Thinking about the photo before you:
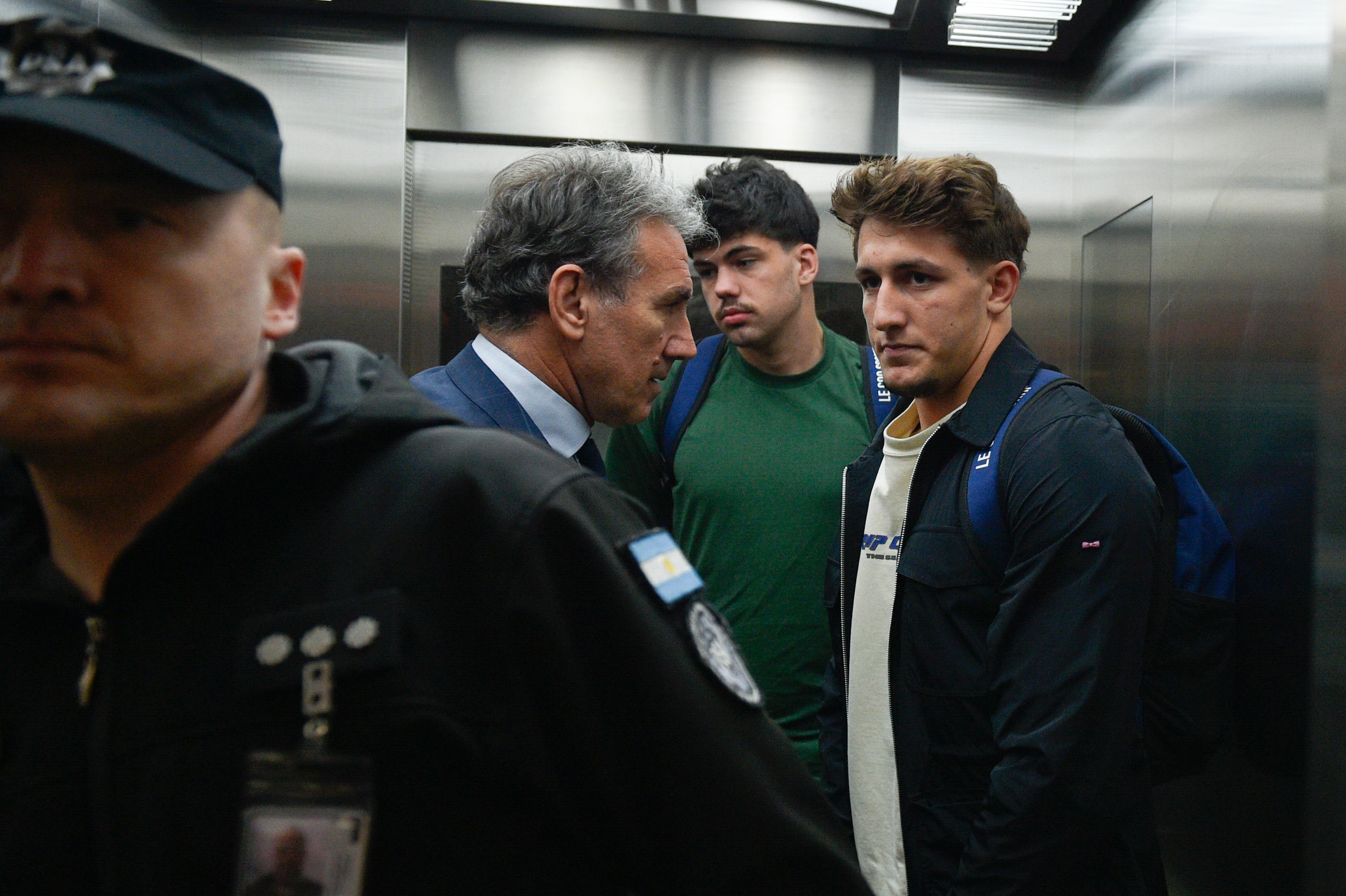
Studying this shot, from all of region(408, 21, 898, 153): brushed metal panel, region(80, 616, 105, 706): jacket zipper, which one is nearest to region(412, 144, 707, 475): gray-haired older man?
region(80, 616, 105, 706): jacket zipper

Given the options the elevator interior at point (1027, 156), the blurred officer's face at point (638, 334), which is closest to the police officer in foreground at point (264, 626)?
the blurred officer's face at point (638, 334)

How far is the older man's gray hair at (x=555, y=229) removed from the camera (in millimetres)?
1854

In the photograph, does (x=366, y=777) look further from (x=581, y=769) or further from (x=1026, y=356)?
(x=1026, y=356)

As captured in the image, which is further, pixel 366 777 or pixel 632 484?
pixel 632 484

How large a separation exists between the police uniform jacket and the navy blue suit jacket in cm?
78

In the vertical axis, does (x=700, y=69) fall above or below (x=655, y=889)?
above

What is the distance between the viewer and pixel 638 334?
76.2 inches

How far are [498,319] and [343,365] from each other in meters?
0.93

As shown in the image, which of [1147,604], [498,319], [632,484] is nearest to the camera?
[1147,604]

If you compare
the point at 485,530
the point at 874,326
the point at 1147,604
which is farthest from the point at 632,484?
the point at 485,530

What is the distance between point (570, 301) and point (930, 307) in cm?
67

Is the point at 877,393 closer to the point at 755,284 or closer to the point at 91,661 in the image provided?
the point at 755,284

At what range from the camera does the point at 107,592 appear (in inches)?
32.4

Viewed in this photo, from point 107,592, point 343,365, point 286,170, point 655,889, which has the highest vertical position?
point 286,170
